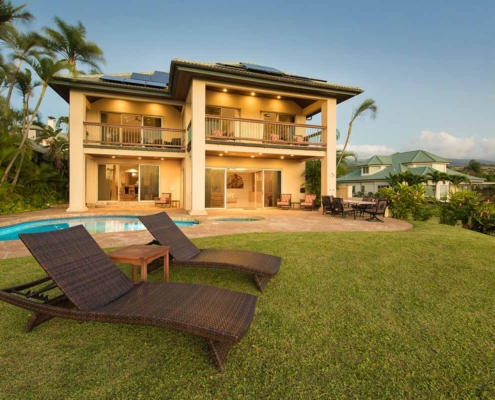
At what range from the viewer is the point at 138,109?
15.5 metres

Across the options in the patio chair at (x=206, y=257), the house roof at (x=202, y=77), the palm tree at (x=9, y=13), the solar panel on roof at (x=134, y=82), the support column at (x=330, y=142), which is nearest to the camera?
the patio chair at (x=206, y=257)

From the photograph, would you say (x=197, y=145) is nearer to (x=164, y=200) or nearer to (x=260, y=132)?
(x=260, y=132)

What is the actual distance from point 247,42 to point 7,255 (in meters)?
23.7

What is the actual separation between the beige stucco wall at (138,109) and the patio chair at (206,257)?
12717 millimetres

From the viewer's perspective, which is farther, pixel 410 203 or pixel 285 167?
pixel 285 167

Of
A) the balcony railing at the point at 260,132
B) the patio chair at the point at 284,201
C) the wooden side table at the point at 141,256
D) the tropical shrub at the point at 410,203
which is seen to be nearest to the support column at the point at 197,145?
the balcony railing at the point at 260,132

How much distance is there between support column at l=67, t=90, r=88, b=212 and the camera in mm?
12945

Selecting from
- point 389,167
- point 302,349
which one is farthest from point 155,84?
point 389,167

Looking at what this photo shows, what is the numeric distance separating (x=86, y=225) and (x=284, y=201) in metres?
9.75

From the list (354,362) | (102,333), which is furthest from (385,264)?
(102,333)

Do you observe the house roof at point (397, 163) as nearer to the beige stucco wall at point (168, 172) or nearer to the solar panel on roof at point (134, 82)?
the beige stucco wall at point (168, 172)

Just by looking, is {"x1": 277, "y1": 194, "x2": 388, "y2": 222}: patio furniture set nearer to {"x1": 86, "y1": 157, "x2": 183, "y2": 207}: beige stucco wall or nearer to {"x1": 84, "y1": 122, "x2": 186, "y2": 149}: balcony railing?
{"x1": 86, "y1": 157, "x2": 183, "y2": 207}: beige stucco wall

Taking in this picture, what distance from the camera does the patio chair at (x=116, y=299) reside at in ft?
6.68

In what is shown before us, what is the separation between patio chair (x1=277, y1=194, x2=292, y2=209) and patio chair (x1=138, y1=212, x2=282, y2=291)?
11.7 metres
